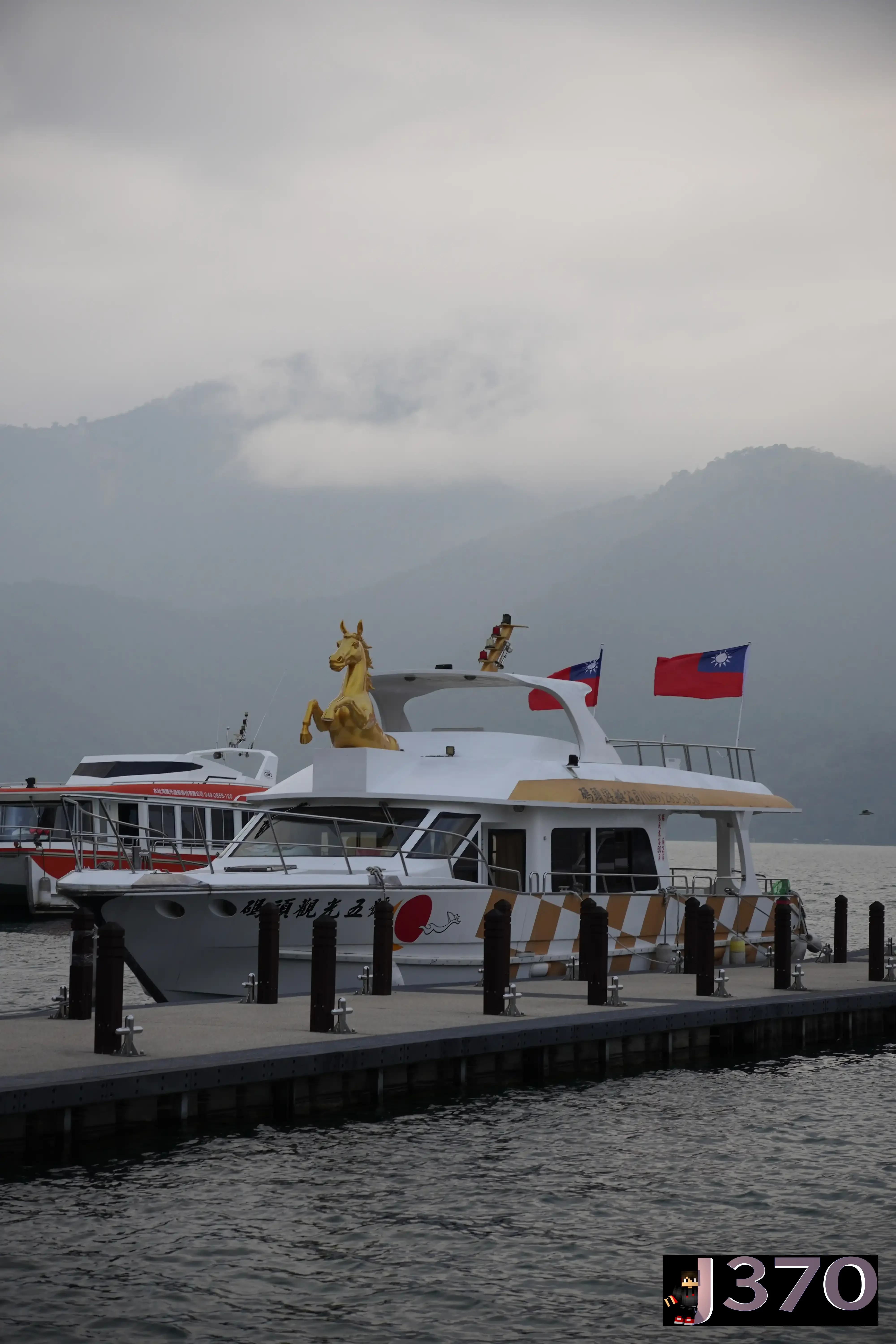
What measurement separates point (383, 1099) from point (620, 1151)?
92.8 inches

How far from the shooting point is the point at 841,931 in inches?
1058

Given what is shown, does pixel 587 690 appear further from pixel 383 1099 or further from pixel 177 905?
pixel 383 1099

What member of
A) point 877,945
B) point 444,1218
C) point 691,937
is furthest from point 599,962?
point 444,1218

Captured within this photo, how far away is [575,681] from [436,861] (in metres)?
6.30

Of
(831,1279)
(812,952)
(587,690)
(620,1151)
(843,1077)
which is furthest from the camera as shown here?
(812,952)

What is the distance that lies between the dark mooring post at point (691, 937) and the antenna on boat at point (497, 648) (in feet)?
14.9

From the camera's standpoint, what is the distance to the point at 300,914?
724 inches

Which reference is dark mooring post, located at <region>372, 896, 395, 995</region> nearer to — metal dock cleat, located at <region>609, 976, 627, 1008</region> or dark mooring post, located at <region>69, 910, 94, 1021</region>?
metal dock cleat, located at <region>609, 976, 627, 1008</region>

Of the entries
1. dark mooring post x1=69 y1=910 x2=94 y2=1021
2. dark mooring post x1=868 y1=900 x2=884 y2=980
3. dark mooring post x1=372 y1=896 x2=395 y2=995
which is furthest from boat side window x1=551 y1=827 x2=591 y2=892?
dark mooring post x1=69 y1=910 x2=94 y2=1021

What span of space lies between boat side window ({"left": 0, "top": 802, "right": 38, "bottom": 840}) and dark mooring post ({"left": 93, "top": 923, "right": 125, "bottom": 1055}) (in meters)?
38.6

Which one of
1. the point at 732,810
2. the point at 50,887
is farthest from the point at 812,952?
the point at 50,887

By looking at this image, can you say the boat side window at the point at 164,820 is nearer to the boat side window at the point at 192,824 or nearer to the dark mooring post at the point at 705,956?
the boat side window at the point at 192,824

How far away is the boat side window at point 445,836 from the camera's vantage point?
20000mm

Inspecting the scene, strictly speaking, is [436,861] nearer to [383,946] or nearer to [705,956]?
[383,946]
